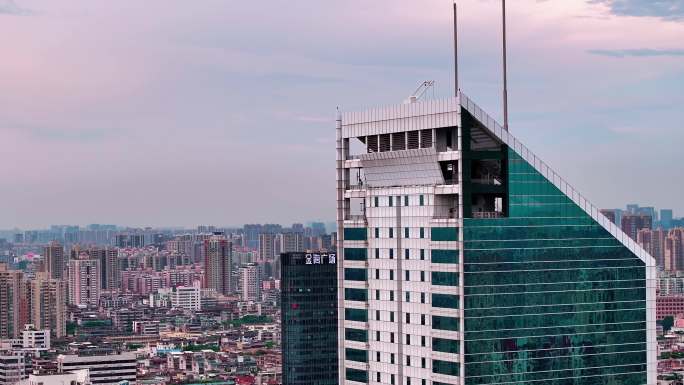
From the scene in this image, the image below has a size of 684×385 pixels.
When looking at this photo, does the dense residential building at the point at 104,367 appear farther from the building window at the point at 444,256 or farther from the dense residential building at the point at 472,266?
the building window at the point at 444,256

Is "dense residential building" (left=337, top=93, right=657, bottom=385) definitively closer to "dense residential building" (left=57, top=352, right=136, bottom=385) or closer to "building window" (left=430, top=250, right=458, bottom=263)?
"building window" (left=430, top=250, right=458, bottom=263)

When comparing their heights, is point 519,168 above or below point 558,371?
above

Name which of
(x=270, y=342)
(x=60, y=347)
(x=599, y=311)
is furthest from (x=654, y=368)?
(x=270, y=342)

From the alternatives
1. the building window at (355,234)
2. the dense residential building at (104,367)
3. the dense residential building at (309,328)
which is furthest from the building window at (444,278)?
the dense residential building at (104,367)

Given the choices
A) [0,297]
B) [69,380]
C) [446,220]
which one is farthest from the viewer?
[0,297]

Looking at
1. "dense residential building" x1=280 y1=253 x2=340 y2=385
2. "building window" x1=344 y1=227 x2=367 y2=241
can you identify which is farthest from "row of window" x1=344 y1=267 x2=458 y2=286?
"dense residential building" x1=280 y1=253 x2=340 y2=385

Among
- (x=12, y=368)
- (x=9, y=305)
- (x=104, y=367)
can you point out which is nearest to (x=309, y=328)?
(x=104, y=367)

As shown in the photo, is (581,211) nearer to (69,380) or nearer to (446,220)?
(446,220)
